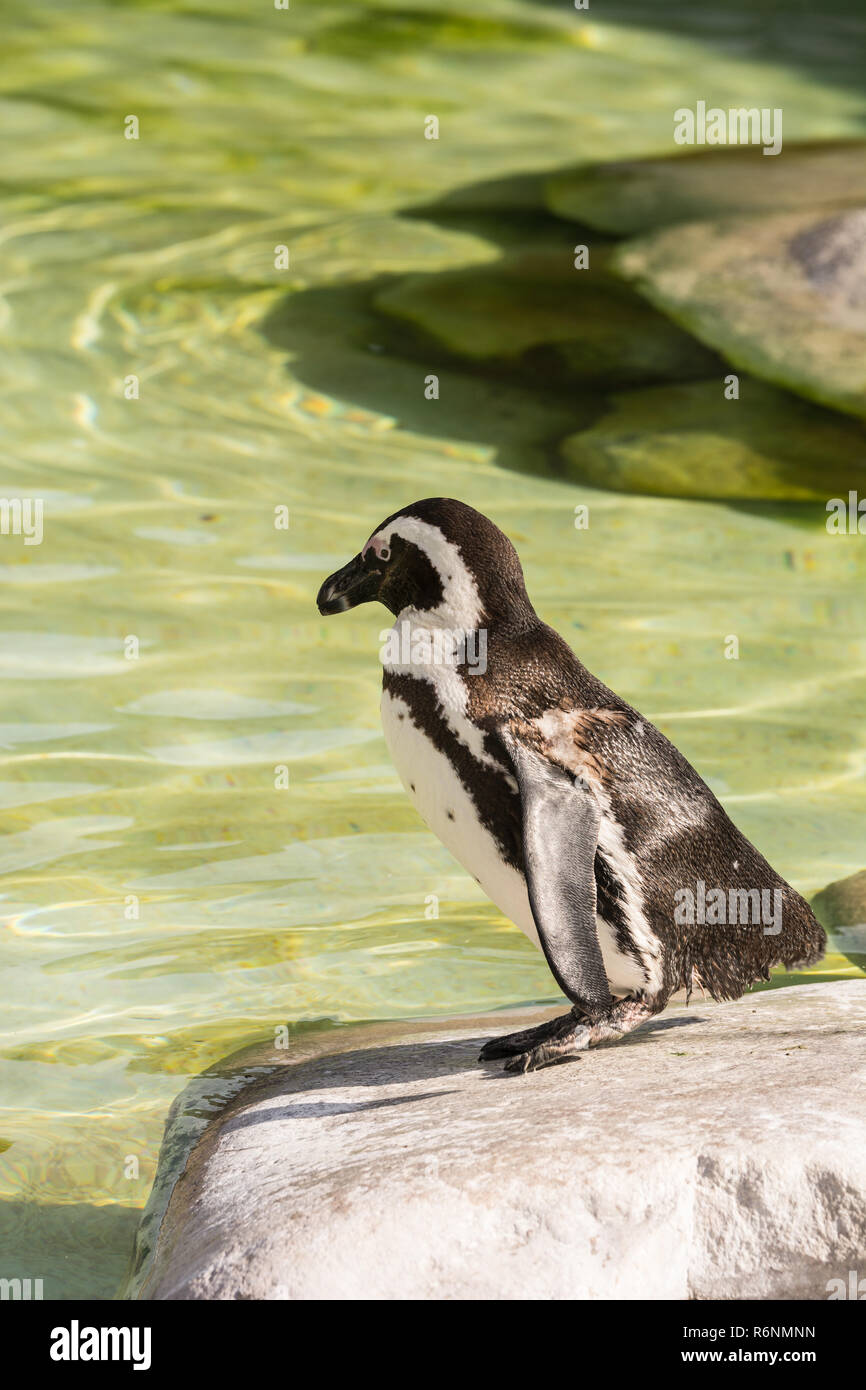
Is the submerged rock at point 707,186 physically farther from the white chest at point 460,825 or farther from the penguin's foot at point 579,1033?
the penguin's foot at point 579,1033

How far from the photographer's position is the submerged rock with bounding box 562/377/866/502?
7039 mm

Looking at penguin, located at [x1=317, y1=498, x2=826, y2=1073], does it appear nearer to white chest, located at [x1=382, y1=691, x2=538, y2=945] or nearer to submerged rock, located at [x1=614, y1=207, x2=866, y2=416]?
white chest, located at [x1=382, y1=691, x2=538, y2=945]

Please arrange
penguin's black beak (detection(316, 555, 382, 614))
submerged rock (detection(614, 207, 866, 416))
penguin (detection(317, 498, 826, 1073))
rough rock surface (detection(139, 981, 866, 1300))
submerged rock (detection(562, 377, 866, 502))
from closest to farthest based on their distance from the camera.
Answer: rough rock surface (detection(139, 981, 866, 1300)) → penguin (detection(317, 498, 826, 1073)) → penguin's black beak (detection(316, 555, 382, 614)) → submerged rock (detection(562, 377, 866, 502)) → submerged rock (detection(614, 207, 866, 416))

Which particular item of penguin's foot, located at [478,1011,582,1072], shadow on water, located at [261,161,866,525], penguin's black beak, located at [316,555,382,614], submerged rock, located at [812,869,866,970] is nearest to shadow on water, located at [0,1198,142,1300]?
penguin's foot, located at [478,1011,582,1072]

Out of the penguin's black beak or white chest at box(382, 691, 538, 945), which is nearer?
white chest at box(382, 691, 538, 945)

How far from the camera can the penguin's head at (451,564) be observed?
113 inches

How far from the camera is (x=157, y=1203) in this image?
9.59 ft

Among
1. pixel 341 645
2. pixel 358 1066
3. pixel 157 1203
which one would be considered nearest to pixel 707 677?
pixel 341 645

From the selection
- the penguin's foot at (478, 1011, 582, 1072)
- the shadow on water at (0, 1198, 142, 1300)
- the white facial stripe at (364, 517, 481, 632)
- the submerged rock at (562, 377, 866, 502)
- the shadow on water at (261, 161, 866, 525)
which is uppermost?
the shadow on water at (261, 161, 866, 525)

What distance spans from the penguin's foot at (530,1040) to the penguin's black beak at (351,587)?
2.79 ft

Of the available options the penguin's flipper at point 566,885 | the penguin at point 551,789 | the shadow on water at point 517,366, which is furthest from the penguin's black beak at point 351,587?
the shadow on water at point 517,366

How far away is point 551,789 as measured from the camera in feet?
8.96

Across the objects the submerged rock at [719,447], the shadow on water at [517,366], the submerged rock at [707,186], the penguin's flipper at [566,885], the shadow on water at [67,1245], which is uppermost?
the submerged rock at [707,186]
